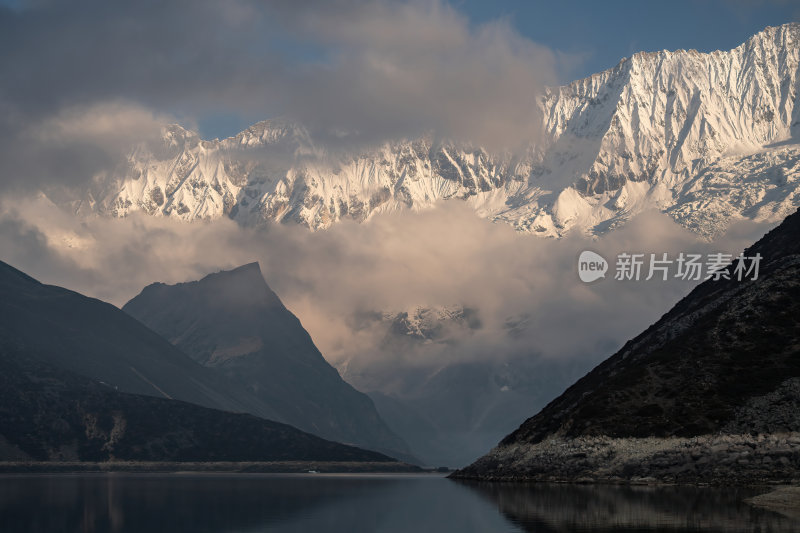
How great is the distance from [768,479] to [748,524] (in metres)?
58.5

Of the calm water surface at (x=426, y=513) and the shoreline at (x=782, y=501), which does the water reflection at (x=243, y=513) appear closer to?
the calm water surface at (x=426, y=513)

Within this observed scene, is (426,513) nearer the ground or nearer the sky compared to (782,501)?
nearer the ground

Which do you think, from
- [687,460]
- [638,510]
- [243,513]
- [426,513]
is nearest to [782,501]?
[638,510]

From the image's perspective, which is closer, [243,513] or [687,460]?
[243,513]

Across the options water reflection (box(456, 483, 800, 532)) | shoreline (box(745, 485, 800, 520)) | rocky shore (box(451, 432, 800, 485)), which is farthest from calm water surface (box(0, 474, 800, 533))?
rocky shore (box(451, 432, 800, 485))

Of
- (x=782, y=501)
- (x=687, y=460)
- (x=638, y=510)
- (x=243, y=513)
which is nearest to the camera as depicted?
(x=638, y=510)

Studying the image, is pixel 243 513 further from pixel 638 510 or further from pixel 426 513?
pixel 638 510

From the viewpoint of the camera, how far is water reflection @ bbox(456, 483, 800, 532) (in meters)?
103

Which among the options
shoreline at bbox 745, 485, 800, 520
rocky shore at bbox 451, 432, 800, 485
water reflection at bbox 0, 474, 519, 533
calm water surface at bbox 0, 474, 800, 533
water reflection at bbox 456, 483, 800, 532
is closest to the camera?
water reflection at bbox 456, 483, 800, 532

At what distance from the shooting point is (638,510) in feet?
391

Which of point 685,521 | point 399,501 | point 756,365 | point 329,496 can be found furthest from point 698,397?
point 685,521

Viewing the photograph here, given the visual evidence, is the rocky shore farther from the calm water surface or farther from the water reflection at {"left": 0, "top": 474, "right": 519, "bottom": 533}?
the water reflection at {"left": 0, "top": 474, "right": 519, "bottom": 533}

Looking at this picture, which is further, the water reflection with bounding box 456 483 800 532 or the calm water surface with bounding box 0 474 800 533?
the calm water surface with bounding box 0 474 800 533

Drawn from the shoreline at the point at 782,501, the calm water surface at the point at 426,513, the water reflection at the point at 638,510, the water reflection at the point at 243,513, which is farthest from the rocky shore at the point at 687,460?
the water reflection at the point at 243,513
